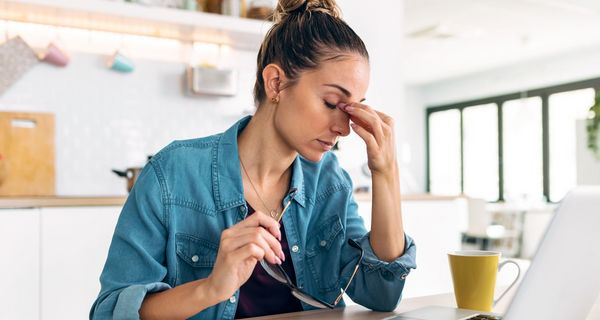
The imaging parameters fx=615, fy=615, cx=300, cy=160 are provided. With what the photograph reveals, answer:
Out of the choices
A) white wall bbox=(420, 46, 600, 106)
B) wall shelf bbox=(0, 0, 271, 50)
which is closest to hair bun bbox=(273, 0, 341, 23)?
wall shelf bbox=(0, 0, 271, 50)

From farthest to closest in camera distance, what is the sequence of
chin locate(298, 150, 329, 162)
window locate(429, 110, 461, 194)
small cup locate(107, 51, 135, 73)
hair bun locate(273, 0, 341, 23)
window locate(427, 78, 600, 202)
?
window locate(429, 110, 461, 194) → window locate(427, 78, 600, 202) → small cup locate(107, 51, 135, 73) → hair bun locate(273, 0, 341, 23) → chin locate(298, 150, 329, 162)

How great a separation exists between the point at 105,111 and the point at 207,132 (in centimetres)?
49

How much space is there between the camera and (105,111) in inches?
110

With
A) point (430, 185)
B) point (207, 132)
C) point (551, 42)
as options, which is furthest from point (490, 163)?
point (207, 132)

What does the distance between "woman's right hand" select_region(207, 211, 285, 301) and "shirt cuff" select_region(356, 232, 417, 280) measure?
319mm

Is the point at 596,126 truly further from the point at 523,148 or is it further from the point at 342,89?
the point at 523,148

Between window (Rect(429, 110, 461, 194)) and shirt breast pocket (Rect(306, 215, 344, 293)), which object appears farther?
window (Rect(429, 110, 461, 194))

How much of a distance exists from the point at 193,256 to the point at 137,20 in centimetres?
187

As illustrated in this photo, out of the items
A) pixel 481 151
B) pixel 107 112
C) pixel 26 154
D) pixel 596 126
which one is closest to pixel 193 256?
pixel 26 154

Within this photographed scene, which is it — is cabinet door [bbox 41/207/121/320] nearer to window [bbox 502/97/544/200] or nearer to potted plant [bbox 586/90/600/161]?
potted plant [bbox 586/90/600/161]

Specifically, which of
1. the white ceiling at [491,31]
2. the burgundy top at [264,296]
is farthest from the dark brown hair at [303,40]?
the white ceiling at [491,31]

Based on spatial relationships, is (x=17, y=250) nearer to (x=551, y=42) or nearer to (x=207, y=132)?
(x=207, y=132)

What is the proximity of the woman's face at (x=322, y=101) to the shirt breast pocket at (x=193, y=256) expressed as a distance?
248mm

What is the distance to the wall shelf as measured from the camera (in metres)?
2.50
